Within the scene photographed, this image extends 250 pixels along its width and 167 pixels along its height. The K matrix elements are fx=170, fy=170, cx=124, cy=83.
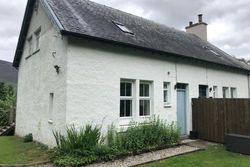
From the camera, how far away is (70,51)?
6.13 meters

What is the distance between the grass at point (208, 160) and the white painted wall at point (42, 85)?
3.89m

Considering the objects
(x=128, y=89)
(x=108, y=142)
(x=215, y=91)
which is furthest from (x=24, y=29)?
(x=215, y=91)

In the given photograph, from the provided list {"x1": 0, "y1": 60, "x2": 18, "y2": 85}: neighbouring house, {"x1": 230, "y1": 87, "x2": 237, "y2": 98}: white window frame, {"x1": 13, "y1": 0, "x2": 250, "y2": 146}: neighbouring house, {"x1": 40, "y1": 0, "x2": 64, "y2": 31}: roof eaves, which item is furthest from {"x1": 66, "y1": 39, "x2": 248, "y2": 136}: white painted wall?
{"x1": 0, "y1": 60, "x2": 18, "y2": 85}: neighbouring house

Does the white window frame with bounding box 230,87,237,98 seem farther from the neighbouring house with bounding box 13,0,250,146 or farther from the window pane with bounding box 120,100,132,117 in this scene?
the window pane with bounding box 120,100,132,117

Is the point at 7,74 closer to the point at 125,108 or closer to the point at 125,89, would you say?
the point at 125,89

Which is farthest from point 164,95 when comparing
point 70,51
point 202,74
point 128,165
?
point 70,51

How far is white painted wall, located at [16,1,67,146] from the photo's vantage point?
6.43m

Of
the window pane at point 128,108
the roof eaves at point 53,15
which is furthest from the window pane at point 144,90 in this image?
the roof eaves at point 53,15

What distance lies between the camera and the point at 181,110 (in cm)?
949

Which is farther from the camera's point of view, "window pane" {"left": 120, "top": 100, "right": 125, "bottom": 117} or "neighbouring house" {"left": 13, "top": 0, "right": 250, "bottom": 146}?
"window pane" {"left": 120, "top": 100, "right": 125, "bottom": 117}

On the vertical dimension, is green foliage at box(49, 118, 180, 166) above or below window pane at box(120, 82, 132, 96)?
below

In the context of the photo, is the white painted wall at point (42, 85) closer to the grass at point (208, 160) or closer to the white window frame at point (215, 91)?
the grass at point (208, 160)

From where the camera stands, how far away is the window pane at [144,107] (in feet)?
26.3

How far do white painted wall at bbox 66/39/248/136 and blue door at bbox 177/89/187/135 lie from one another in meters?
0.49
